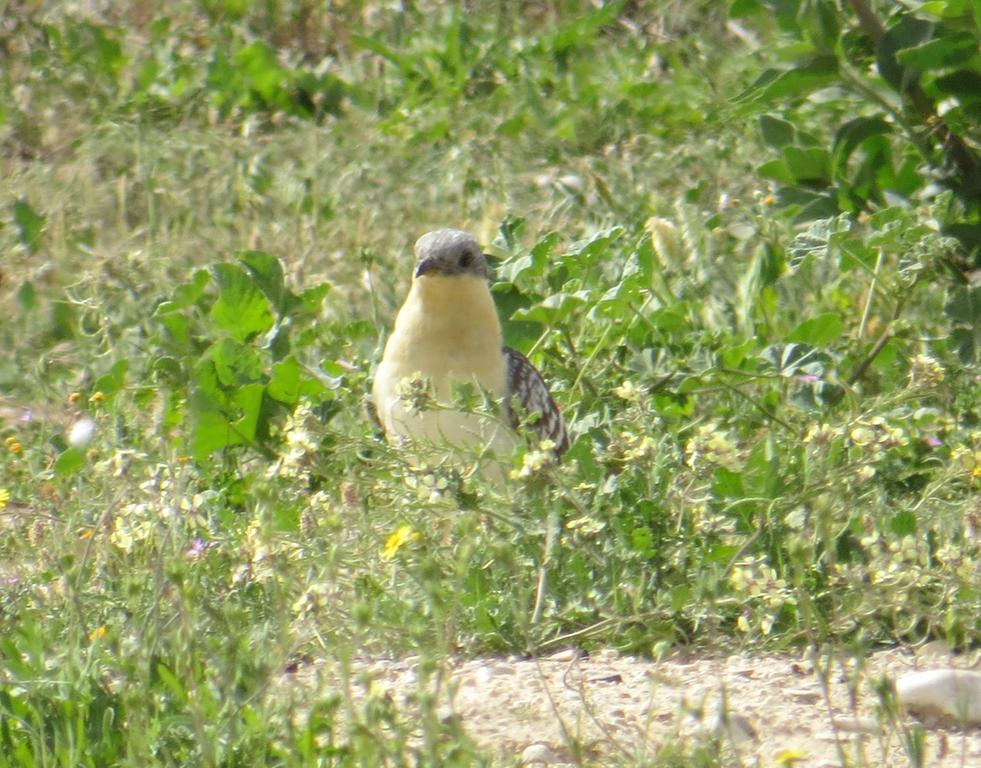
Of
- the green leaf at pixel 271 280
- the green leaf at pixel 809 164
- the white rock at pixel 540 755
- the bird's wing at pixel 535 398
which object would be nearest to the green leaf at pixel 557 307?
the bird's wing at pixel 535 398

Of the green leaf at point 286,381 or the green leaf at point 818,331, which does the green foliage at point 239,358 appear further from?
the green leaf at point 818,331

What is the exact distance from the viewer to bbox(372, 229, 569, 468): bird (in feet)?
18.3

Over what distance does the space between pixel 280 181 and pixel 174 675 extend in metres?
5.61

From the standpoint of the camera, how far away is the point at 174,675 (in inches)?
138

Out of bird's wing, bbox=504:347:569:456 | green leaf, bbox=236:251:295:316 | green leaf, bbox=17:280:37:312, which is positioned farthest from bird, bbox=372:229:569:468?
green leaf, bbox=17:280:37:312

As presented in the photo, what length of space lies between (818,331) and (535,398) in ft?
3.13

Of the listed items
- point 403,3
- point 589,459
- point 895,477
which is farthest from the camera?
point 403,3

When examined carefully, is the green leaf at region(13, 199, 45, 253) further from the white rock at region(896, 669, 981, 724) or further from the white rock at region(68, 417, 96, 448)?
the white rock at region(896, 669, 981, 724)

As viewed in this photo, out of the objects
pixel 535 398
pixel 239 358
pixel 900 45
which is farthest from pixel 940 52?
pixel 239 358

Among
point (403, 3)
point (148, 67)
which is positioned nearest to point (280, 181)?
point (148, 67)

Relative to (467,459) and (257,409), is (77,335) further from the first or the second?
(467,459)

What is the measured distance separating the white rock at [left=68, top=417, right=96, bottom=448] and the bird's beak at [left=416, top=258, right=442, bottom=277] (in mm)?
1233

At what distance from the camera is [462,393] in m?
4.29

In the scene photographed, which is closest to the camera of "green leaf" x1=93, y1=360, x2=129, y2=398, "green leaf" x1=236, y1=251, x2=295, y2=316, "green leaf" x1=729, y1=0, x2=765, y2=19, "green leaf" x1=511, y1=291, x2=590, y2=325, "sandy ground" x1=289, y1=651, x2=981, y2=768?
"sandy ground" x1=289, y1=651, x2=981, y2=768
